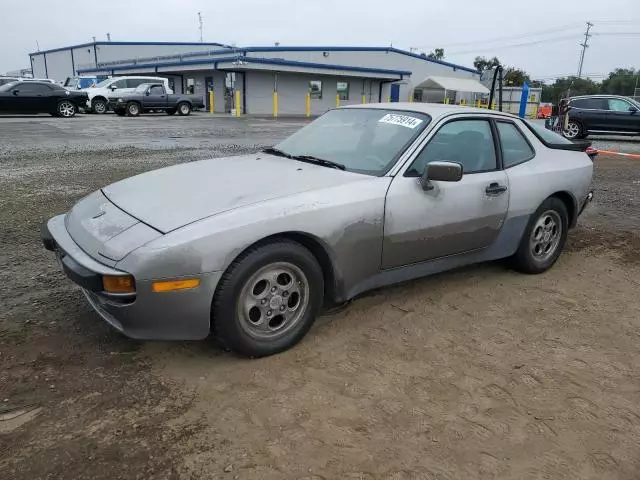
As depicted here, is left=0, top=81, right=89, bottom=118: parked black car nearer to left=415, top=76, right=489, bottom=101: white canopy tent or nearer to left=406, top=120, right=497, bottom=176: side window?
left=406, top=120, right=497, bottom=176: side window

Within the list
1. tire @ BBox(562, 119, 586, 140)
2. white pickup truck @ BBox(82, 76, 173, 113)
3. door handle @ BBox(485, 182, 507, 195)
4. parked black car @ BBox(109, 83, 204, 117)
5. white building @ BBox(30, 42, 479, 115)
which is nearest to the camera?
door handle @ BBox(485, 182, 507, 195)

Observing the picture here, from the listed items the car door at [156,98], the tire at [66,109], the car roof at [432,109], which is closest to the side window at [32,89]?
the tire at [66,109]

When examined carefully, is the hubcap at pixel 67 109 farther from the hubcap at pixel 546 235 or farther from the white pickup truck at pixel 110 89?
the hubcap at pixel 546 235

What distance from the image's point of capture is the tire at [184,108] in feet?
84.5

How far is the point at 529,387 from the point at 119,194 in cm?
271

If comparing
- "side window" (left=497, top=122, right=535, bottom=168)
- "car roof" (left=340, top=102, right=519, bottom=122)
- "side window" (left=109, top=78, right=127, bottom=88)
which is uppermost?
"side window" (left=109, top=78, right=127, bottom=88)

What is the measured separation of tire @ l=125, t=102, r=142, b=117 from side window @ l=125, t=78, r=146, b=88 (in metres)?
1.51

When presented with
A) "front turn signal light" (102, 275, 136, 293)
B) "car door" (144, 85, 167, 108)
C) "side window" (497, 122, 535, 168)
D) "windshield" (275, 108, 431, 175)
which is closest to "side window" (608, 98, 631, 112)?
"side window" (497, 122, 535, 168)

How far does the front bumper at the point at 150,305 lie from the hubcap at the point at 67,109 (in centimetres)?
2142

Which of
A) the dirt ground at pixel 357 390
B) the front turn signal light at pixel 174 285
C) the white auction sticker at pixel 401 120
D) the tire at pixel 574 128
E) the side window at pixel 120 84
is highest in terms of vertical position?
the side window at pixel 120 84

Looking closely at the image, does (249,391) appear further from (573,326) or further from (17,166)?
(17,166)

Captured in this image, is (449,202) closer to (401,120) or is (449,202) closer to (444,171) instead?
(444,171)

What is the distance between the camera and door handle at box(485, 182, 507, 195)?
3858 millimetres

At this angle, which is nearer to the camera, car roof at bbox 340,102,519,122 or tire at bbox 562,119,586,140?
car roof at bbox 340,102,519,122
